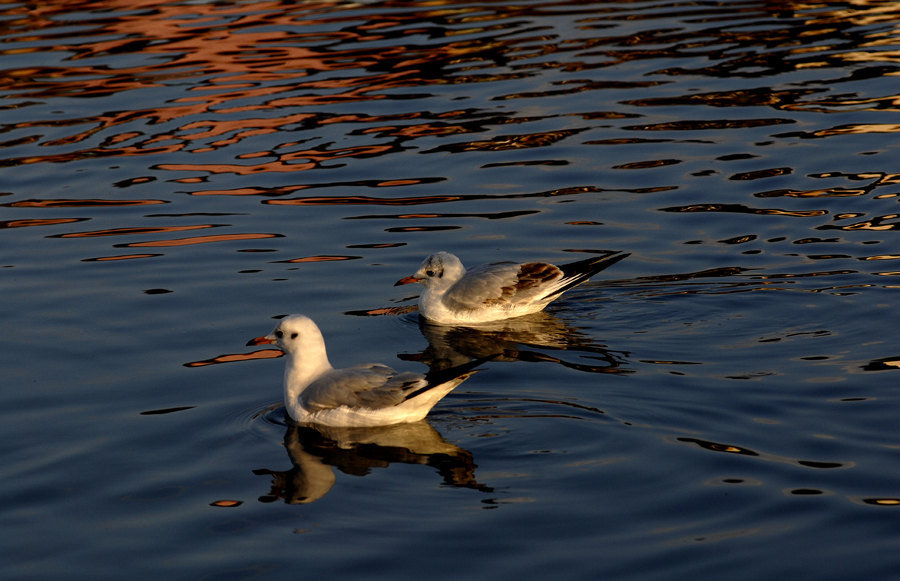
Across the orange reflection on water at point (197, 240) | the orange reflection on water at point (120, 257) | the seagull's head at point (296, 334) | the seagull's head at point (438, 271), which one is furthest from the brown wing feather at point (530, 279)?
the orange reflection on water at point (120, 257)

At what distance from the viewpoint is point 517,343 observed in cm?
1041

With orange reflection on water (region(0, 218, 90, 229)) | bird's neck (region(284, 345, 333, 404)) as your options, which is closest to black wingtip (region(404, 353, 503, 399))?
bird's neck (region(284, 345, 333, 404))

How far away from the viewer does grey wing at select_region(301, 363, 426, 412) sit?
8.21m

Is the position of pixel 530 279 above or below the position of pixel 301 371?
below

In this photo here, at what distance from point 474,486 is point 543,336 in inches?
136

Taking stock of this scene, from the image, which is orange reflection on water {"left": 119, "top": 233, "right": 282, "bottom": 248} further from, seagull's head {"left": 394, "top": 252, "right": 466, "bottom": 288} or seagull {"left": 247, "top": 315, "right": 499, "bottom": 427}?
seagull {"left": 247, "top": 315, "right": 499, "bottom": 427}

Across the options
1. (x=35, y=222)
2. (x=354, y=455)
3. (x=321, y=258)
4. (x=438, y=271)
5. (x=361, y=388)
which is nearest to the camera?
(x=354, y=455)

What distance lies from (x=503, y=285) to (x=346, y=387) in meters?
2.99

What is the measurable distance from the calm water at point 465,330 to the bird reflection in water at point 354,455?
0.10 feet

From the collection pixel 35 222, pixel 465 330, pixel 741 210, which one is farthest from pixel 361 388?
pixel 35 222

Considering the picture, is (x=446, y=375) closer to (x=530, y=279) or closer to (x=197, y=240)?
(x=530, y=279)

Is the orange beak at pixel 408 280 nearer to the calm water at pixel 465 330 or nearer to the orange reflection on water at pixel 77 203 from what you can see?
the calm water at pixel 465 330

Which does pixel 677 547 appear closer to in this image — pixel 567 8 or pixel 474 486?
pixel 474 486

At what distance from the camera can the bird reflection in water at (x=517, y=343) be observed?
952 centimetres
